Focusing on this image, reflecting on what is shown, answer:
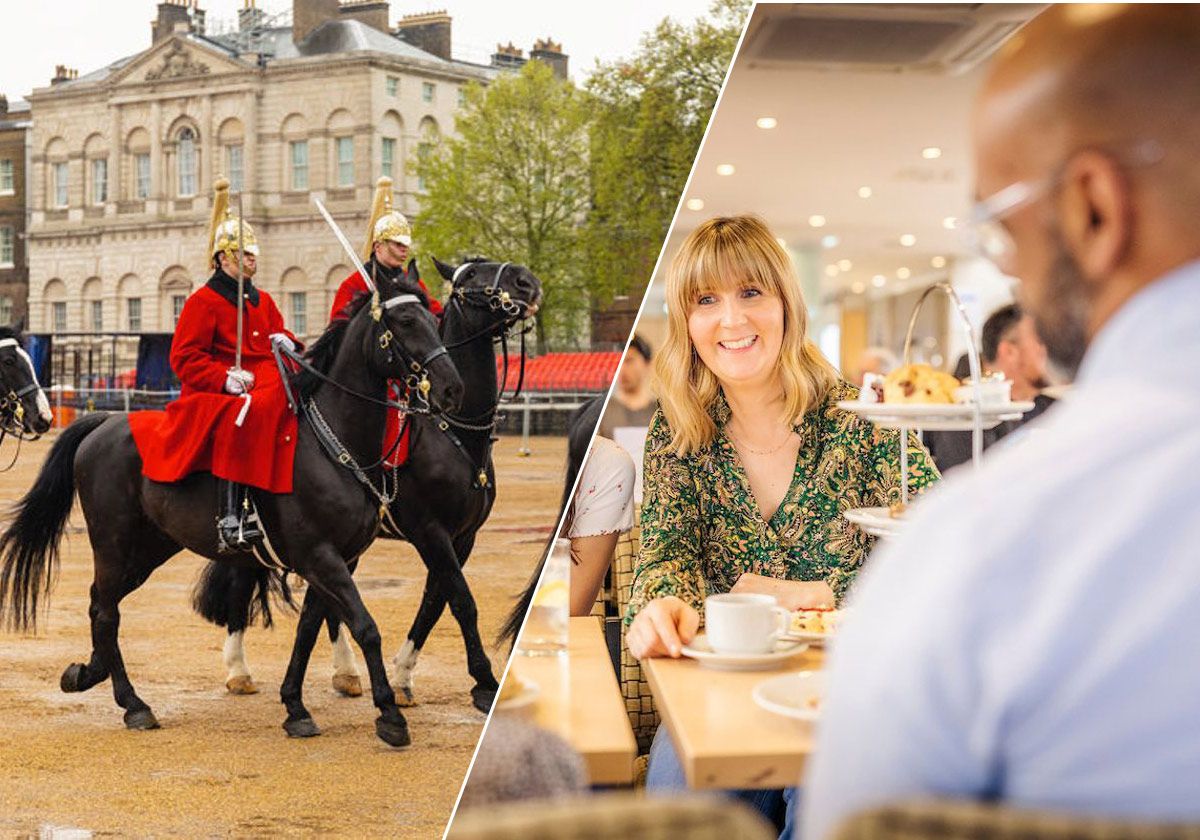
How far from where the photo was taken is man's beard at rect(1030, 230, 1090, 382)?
88cm

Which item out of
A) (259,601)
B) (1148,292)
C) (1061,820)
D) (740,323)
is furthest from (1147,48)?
(259,601)

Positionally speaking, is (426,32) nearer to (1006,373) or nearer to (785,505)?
(785,505)

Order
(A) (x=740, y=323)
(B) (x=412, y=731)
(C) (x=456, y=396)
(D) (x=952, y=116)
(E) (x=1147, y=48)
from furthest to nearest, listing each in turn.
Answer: (D) (x=952, y=116)
(B) (x=412, y=731)
(C) (x=456, y=396)
(A) (x=740, y=323)
(E) (x=1147, y=48)

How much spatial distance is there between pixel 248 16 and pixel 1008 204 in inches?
104

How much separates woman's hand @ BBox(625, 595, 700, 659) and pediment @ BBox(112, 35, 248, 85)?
195 cm

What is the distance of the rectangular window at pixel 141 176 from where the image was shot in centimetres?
313

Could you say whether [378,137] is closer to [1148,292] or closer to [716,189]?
[1148,292]

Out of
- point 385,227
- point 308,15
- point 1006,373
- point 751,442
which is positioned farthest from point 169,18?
point 1006,373

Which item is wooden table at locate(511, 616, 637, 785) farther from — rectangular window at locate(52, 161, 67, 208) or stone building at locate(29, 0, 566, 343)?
rectangular window at locate(52, 161, 67, 208)

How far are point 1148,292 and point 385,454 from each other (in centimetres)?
270

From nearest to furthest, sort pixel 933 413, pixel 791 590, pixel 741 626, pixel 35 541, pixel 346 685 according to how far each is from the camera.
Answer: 1. pixel 741 626
2. pixel 933 413
3. pixel 791 590
4. pixel 35 541
5. pixel 346 685

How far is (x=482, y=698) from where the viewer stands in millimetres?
3385

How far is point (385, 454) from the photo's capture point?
11.1 ft

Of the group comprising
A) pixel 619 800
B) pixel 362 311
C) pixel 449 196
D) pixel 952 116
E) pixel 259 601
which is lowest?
pixel 259 601
